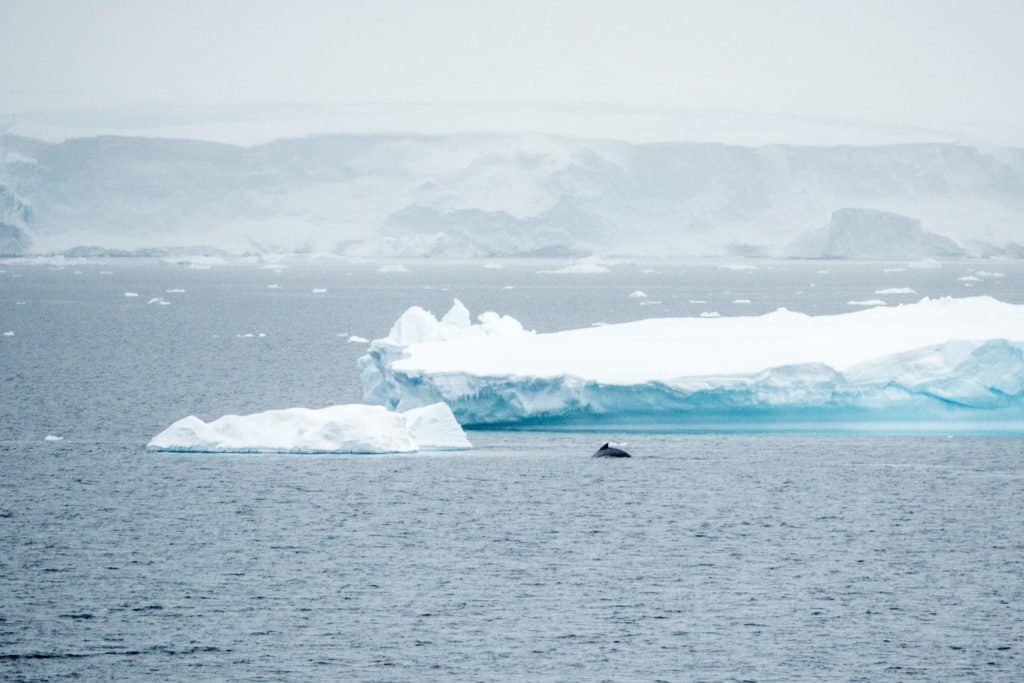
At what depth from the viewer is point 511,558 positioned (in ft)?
60.0

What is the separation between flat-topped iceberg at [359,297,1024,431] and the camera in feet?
81.7

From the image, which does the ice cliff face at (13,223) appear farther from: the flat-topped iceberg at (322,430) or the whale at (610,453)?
the whale at (610,453)

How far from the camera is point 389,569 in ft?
58.2

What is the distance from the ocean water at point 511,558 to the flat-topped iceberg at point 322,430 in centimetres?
40

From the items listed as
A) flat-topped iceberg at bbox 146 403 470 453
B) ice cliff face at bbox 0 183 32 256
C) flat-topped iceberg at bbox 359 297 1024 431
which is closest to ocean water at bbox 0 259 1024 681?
flat-topped iceberg at bbox 146 403 470 453

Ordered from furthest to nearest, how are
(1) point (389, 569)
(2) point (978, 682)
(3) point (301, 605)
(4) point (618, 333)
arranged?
(4) point (618, 333) → (1) point (389, 569) → (3) point (301, 605) → (2) point (978, 682)

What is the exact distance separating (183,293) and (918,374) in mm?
71547

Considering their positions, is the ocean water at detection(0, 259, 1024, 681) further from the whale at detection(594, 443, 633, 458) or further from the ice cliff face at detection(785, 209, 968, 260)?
the ice cliff face at detection(785, 209, 968, 260)

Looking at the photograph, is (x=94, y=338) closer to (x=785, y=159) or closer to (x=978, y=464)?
(x=978, y=464)

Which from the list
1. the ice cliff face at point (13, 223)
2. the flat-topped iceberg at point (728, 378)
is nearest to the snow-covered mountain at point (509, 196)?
the ice cliff face at point (13, 223)

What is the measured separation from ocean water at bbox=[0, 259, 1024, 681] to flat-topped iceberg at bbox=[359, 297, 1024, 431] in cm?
54

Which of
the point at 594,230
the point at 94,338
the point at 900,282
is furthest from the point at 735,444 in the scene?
the point at 594,230

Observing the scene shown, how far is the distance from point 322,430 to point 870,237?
9073 cm

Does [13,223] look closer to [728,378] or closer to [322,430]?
[322,430]
